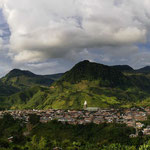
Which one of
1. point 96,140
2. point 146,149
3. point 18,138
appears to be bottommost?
point 96,140

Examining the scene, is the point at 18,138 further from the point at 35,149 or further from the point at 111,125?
the point at 111,125

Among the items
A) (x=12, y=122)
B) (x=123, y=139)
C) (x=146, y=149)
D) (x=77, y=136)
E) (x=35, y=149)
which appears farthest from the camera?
(x=12, y=122)

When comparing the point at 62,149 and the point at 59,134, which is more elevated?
the point at 62,149

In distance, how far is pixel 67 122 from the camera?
469 ft

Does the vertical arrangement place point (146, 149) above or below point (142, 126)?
above

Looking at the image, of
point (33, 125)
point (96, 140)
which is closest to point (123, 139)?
point (96, 140)

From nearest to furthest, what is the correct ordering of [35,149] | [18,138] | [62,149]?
1. [35,149]
2. [62,149]
3. [18,138]

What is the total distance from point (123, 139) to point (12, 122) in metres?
98.8

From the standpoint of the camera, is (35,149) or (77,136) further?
(77,136)

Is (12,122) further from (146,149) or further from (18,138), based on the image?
(146,149)

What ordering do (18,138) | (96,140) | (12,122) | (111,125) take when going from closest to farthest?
(18,138) < (96,140) < (111,125) < (12,122)

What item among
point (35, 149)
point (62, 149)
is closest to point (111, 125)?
point (62, 149)

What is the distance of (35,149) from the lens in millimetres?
61312

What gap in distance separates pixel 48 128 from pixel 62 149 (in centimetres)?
6856
